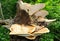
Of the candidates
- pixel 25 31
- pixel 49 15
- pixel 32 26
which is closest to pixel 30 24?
pixel 32 26

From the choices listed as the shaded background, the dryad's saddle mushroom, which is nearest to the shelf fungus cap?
the dryad's saddle mushroom

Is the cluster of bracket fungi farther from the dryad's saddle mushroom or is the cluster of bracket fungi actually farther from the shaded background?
the shaded background

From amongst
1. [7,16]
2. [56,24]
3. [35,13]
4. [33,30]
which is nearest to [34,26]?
[33,30]

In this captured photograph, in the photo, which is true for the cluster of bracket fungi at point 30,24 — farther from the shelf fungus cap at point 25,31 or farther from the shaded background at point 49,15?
the shaded background at point 49,15

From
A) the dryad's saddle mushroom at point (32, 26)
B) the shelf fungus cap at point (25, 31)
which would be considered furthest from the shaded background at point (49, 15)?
the shelf fungus cap at point (25, 31)

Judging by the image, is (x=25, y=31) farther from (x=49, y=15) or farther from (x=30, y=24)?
(x=49, y=15)

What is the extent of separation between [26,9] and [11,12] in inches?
55.6

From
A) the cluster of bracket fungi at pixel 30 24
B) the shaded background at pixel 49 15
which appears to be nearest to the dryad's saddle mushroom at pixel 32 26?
the cluster of bracket fungi at pixel 30 24

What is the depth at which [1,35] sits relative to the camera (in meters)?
3.67

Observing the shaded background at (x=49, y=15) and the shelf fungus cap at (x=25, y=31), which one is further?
the shaded background at (x=49, y=15)

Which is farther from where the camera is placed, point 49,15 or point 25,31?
point 49,15

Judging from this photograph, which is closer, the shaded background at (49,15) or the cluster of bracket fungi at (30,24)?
the cluster of bracket fungi at (30,24)

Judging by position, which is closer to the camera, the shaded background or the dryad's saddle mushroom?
the dryad's saddle mushroom

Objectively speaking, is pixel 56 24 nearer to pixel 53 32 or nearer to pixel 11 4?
pixel 53 32
